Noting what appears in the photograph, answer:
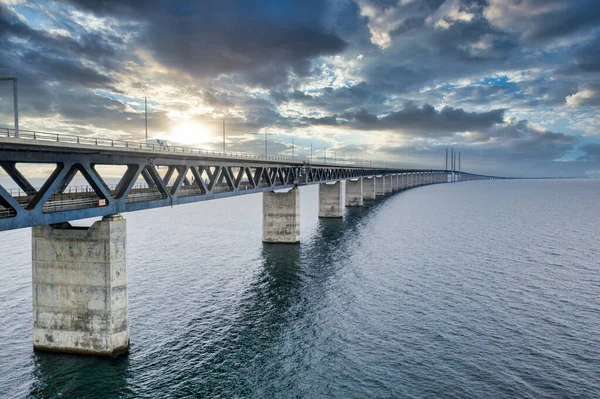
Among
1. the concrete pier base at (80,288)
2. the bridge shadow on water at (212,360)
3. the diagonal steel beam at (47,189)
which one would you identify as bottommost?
the bridge shadow on water at (212,360)

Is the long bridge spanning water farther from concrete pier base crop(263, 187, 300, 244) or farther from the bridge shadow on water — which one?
concrete pier base crop(263, 187, 300, 244)

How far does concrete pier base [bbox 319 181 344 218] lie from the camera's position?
109312mm

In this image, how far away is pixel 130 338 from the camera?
30766 mm

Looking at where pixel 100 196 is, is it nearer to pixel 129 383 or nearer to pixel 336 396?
pixel 129 383

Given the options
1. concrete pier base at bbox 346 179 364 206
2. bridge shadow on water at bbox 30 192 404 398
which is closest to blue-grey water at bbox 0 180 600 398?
bridge shadow on water at bbox 30 192 404 398

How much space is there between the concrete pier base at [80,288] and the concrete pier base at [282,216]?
136ft

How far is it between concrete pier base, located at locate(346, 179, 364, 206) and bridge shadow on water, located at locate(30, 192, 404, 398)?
3888 inches

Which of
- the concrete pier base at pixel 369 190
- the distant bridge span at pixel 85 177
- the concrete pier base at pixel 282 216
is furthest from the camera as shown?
the concrete pier base at pixel 369 190

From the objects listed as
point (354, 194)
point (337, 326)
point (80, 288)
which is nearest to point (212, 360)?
A: point (80, 288)

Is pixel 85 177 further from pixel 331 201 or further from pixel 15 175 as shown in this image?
pixel 331 201

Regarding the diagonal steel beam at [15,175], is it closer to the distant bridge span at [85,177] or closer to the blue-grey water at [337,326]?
the distant bridge span at [85,177]

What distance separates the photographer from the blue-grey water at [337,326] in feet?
81.8

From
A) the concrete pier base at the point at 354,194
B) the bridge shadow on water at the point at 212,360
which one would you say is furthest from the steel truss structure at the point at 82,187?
the concrete pier base at the point at 354,194

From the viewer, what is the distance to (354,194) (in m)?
141
